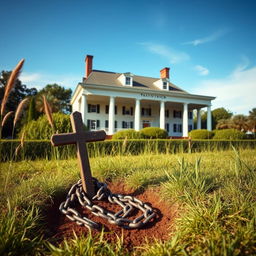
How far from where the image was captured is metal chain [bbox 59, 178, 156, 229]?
74.5 inches

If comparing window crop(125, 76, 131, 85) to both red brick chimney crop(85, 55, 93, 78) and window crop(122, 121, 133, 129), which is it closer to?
red brick chimney crop(85, 55, 93, 78)

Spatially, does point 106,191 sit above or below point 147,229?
above

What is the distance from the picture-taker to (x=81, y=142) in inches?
98.2

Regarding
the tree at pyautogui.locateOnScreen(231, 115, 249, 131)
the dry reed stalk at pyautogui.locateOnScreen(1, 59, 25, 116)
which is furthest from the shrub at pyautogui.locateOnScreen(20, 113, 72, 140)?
the tree at pyautogui.locateOnScreen(231, 115, 249, 131)

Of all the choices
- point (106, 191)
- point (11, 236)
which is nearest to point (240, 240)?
point (106, 191)

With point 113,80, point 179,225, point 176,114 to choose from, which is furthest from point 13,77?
point 176,114

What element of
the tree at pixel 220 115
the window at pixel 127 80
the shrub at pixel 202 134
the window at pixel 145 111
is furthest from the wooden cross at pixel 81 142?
the tree at pixel 220 115

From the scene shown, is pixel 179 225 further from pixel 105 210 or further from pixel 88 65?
pixel 88 65

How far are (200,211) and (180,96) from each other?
2674 cm

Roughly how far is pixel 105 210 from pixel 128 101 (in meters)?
26.7

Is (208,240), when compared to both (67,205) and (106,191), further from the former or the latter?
(67,205)

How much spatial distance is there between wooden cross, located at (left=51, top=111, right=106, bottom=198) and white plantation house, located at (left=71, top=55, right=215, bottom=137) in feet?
65.6

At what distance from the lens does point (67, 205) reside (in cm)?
216

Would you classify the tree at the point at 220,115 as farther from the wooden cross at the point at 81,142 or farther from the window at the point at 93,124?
the wooden cross at the point at 81,142
